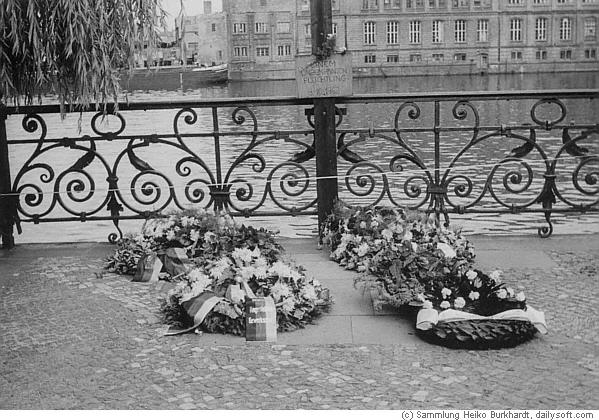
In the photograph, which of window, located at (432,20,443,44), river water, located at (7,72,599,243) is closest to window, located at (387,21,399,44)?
river water, located at (7,72,599,243)

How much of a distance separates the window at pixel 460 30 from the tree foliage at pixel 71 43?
66.7 m

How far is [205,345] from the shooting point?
4.64 metres

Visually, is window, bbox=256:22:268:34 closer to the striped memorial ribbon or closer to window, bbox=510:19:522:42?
window, bbox=510:19:522:42

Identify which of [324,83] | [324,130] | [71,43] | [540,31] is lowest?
[324,130]

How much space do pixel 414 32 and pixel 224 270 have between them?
72.3 metres

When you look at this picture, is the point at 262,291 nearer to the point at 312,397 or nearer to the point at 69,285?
the point at 312,397

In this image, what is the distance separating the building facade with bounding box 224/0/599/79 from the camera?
52.7 metres

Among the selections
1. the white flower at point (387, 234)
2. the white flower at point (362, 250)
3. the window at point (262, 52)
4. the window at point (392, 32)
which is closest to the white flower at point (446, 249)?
the white flower at point (387, 234)

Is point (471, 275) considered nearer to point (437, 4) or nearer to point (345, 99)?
point (345, 99)

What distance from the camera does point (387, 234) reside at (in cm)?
623

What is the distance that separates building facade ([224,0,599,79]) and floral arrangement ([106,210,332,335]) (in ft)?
128

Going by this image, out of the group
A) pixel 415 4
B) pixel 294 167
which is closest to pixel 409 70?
pixel 415 4

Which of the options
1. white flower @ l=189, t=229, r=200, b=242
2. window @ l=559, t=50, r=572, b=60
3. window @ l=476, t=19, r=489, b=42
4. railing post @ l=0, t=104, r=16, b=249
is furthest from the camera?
window @ l=476, t=19, r=489, b=42

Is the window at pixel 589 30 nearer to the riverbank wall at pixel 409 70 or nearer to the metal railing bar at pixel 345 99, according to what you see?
the riverbank wall at pixel 409 70
